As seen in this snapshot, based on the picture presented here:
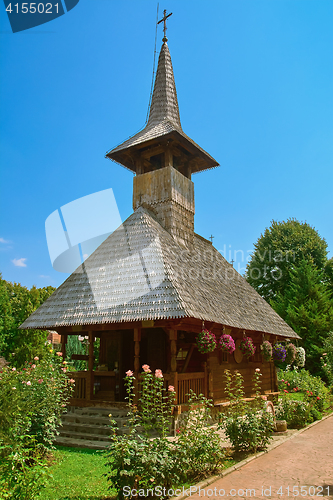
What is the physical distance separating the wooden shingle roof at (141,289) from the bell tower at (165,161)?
97 cm

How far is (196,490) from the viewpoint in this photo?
5.00 metres

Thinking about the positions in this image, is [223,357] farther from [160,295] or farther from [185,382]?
[160,295]

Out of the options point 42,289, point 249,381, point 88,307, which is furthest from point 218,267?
point 42,289

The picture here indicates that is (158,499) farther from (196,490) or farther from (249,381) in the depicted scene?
(249,381)

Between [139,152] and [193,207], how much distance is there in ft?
9.79

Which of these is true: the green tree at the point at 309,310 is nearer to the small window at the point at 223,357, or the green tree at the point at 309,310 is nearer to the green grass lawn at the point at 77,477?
the small window at the point at 223,357

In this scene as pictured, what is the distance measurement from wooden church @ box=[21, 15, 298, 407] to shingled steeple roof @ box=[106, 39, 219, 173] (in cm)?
5

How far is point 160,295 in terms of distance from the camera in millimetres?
8516

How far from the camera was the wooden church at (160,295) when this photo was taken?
28.9 ft

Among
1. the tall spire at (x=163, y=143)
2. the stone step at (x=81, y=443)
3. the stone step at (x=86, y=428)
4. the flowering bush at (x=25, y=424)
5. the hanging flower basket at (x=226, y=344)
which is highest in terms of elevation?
the tall spire at (x=163, y=143)

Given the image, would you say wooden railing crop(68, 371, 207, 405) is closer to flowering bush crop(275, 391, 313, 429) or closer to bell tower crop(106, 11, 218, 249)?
flowering bush crop(275, 391, 313, 429)

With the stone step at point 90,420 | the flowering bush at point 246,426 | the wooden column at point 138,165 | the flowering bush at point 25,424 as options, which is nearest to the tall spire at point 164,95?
the wooden column at point 138,165

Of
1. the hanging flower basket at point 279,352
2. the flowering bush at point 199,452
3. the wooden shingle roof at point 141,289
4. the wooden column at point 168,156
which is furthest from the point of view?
the wooden column at point 168,156

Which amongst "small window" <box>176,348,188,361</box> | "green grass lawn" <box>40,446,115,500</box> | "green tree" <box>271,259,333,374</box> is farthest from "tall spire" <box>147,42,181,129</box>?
"green tree" <box>271,259,333,374</box>
